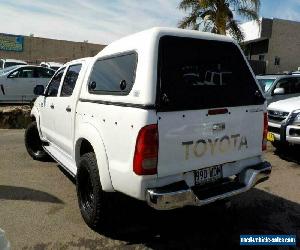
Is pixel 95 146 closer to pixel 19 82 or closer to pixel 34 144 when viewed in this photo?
pixel 34 144

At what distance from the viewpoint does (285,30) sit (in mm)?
30266

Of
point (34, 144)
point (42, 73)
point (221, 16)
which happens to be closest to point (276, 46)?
point (221, 16)

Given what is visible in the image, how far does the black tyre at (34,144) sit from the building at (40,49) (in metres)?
31.6

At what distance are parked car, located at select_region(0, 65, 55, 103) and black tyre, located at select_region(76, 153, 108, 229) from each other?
11547mm

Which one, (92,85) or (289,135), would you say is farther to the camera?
(289,135)

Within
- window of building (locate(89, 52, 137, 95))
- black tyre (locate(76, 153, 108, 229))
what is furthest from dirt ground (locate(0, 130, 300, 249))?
window of building (locate(89, 52, 137, 95))

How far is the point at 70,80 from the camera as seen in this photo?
5.29 m

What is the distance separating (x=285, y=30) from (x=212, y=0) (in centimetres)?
1340

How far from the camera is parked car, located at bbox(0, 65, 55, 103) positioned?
14.8m

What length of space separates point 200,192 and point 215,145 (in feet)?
1.62

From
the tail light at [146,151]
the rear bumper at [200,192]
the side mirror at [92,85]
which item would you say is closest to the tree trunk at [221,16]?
the side mirror at [92,85]

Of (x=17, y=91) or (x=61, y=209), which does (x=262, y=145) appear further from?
(x=17, y=91)

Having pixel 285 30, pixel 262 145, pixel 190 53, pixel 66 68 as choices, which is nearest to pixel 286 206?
pixel 262 145

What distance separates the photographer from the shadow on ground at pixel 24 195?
519cm
